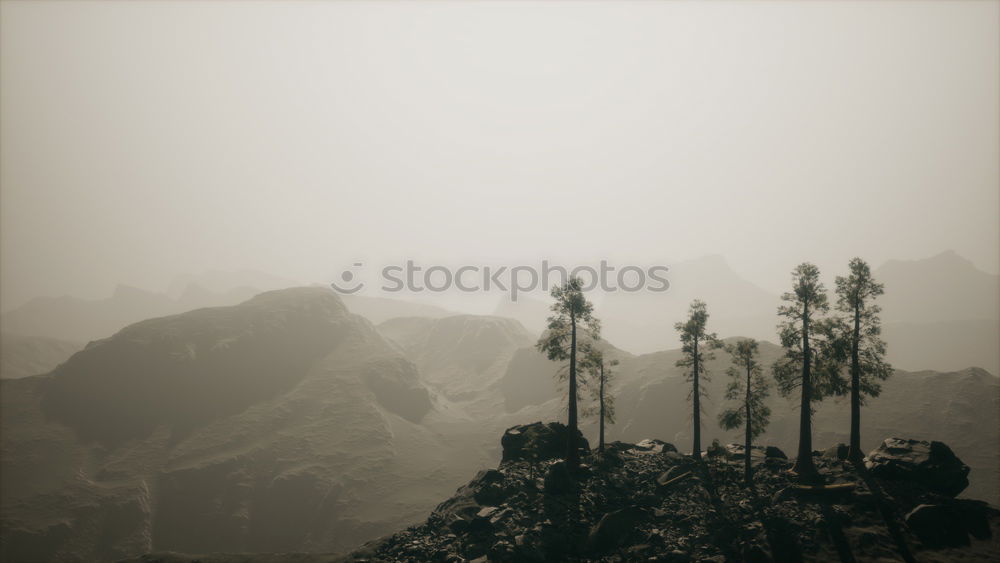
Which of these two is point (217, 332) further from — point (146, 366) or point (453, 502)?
point (453, 502)

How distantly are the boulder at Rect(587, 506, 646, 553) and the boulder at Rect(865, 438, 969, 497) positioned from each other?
547 inches

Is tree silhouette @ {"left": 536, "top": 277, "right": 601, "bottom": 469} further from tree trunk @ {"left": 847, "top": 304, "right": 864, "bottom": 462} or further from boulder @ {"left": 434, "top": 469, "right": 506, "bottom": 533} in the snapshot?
tree trunk @ {"left": 847, "top": 304, "right": 864, "bottom": 462}

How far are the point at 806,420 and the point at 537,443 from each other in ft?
54.1

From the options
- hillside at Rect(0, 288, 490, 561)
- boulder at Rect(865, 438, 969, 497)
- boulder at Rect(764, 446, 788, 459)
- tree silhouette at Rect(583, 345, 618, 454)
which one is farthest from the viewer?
hillside at Rect(0, 288, 490, 561)

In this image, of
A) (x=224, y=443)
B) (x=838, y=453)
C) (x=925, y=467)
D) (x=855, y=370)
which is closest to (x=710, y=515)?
(x=925, y=467)

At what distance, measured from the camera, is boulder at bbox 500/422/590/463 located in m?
29.6

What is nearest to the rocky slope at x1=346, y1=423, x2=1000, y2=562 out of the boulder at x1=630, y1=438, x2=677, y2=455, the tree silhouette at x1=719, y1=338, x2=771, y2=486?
the tree silhouette at x1=719, y1=338, x2=771, y2=486

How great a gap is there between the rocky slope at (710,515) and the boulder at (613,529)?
0.05 meters

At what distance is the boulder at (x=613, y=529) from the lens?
20547 millimetres

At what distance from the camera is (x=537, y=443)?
30.2 meters

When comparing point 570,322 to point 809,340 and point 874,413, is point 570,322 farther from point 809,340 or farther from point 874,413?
point 874,413

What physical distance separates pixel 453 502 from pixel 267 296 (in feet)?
Result: 456

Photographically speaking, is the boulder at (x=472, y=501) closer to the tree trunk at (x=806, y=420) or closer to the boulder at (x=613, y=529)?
the boulder at (x=613, y=529)

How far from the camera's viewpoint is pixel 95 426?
9944 centimetres
